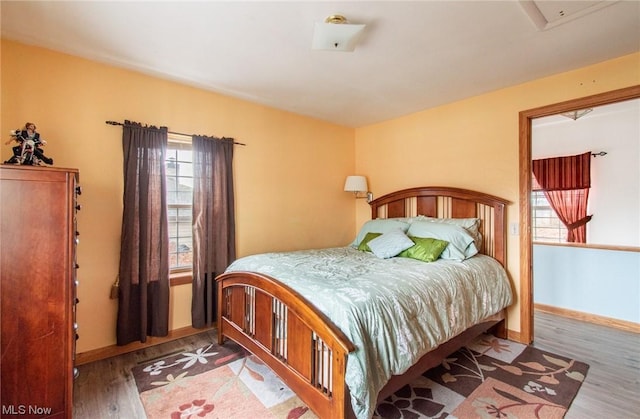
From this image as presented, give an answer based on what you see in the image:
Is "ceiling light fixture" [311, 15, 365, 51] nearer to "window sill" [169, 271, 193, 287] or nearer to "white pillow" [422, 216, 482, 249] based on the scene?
"white pillow" [422, 216, 482, 249]

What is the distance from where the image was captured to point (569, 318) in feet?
10.8

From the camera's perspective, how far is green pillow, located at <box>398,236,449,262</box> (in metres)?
2.46

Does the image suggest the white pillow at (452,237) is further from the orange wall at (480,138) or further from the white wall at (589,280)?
the white wall at (589,280)

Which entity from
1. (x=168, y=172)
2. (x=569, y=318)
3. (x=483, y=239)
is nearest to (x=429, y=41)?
(x=483, y=239)

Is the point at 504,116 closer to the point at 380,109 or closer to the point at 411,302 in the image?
the point at 380,109

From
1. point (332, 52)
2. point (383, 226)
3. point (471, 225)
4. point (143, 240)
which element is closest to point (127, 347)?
point (143, 240)

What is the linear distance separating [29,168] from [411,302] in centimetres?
220

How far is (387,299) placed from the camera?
1.59m

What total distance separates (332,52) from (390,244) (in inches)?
68.6

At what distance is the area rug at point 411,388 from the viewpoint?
5.62 ft

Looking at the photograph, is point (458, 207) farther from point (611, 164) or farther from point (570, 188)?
point (611, 164)

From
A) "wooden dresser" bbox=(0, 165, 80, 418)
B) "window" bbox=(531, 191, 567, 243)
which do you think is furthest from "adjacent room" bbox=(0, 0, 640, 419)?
"window" bbox=(531, 191, 567, 243)

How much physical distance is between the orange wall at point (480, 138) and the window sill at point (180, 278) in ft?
8.51

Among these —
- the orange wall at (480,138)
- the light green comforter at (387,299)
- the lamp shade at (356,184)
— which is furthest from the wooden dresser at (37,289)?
the orange wall at (480,138)
